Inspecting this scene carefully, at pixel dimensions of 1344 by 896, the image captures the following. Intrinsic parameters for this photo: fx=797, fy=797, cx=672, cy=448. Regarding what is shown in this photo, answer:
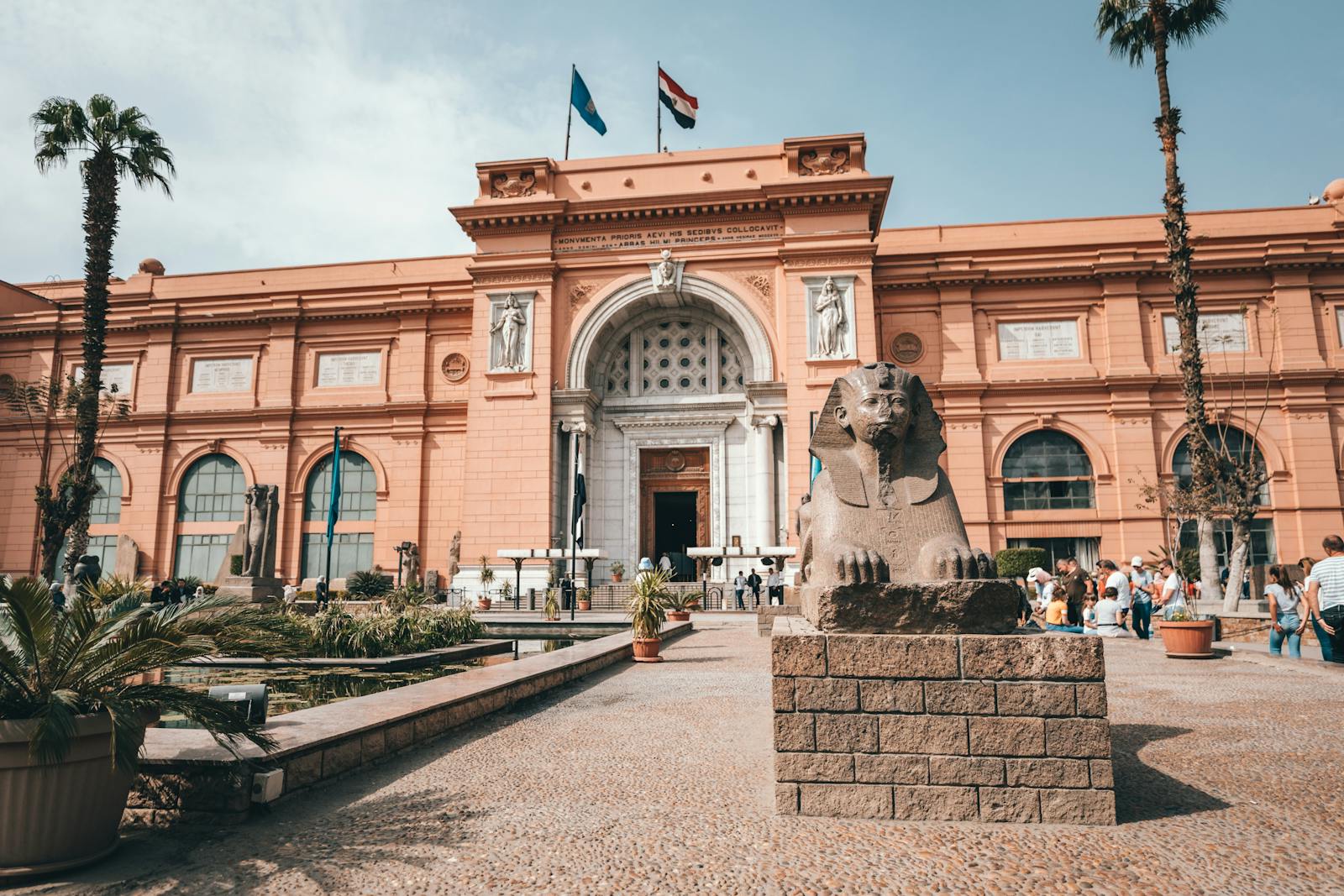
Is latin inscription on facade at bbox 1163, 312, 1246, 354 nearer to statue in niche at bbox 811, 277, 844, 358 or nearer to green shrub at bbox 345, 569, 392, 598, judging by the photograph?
statue in niche at bbox 811, 277, 844, 358

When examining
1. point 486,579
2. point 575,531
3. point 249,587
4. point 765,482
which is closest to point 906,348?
point 765,482

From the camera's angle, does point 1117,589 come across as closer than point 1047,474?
Yes

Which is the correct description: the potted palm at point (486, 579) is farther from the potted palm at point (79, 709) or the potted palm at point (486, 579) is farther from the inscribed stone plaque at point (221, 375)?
the potted palm at point (79, 709)

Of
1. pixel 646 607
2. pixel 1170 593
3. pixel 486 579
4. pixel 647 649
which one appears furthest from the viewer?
pixel 486 579

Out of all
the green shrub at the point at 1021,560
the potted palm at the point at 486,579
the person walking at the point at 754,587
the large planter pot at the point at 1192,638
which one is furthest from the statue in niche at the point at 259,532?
the green shrub at the point at 1021,560

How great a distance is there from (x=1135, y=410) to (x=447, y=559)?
22.5m

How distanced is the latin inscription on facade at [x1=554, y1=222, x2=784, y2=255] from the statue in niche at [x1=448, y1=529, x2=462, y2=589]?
996 cm

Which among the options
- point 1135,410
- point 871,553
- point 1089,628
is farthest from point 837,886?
point 1135,410

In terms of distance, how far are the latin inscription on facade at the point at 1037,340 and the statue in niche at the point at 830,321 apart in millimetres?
5873

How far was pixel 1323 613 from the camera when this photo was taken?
8695 millimetres

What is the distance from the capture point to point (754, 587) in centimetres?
2269

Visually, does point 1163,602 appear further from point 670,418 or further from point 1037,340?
point 670,418

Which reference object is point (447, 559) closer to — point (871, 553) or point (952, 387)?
point (952, 387)

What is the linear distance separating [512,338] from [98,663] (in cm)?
2274
